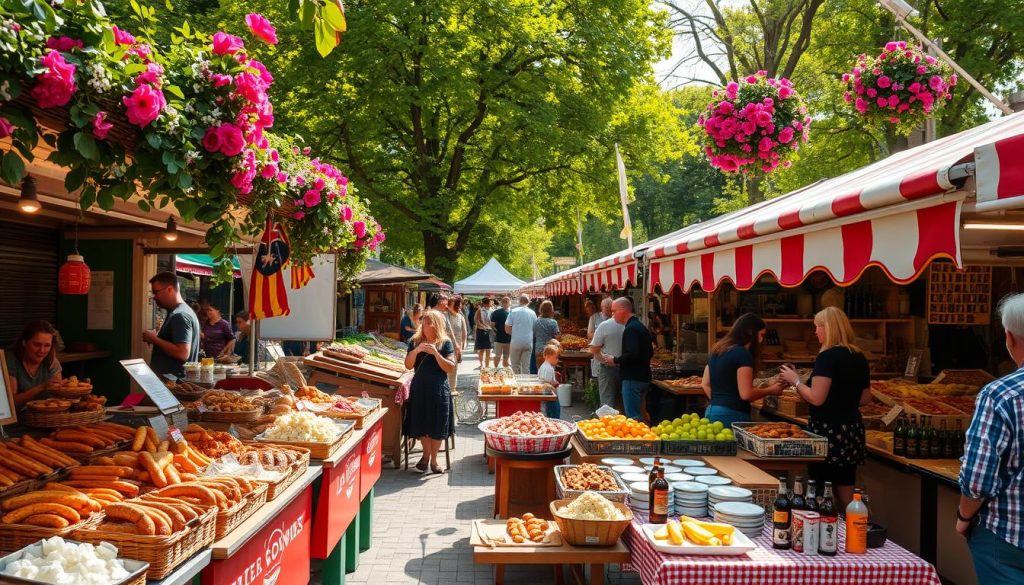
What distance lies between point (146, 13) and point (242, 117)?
23.3 inches

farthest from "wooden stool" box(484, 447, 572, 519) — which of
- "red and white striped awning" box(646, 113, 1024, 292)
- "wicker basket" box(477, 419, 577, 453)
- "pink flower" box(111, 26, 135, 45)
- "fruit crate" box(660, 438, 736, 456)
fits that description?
"pink flower" box(111, 26, 135, 45)

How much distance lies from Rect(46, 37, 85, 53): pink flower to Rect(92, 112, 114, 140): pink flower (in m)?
0.24

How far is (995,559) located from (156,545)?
142 inches

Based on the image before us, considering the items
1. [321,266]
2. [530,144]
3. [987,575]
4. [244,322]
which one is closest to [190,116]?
[987,575]

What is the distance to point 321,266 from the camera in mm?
9320

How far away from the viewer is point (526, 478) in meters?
6.68

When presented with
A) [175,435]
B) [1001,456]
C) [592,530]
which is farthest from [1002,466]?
[175,435]

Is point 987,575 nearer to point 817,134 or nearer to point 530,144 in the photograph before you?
point 530,144

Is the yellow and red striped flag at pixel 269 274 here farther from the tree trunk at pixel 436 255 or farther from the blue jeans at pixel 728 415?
the tree trunk at pixel 436 255

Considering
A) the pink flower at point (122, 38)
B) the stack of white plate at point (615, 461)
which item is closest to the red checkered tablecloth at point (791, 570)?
the stack of white plate at point (615, 461)

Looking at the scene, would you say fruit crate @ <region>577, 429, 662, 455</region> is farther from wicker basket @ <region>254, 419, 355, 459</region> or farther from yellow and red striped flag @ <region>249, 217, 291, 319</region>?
yellow and red striped flag @ <region>249, 217, 291, 319</region>

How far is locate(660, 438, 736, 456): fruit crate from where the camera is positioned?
232 inches

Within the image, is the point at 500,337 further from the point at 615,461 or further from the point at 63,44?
the point at 63,44

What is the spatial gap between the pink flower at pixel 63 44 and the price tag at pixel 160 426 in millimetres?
2586
